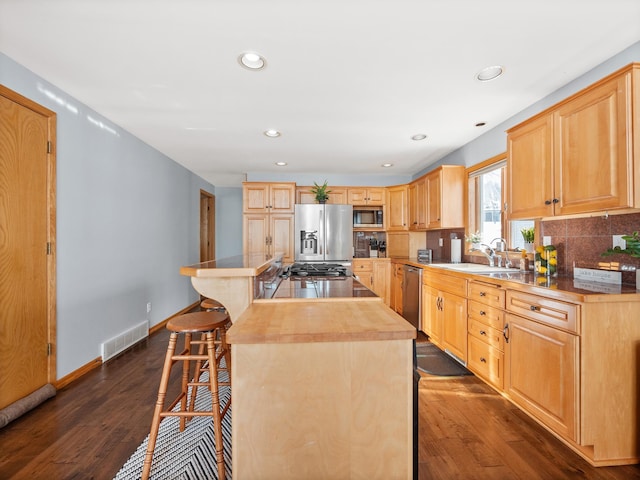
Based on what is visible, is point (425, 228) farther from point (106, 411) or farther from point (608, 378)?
point (106, 411)

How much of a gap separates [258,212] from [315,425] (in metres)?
4.18

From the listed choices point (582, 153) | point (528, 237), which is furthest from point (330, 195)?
point (582, 153)

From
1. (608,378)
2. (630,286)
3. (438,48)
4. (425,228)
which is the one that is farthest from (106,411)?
(425,228)

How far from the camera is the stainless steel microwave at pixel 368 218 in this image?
210 inches

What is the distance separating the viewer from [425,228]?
14.5 ft

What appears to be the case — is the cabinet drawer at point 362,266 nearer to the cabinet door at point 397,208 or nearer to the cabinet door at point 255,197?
the cabinet door at point 397,208

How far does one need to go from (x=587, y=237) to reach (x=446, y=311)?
136 centimetres

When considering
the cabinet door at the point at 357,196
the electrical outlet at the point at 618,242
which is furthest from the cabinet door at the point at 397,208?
the electrical outlet at the point at 618,242

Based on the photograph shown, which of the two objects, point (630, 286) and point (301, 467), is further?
point (630, 286)

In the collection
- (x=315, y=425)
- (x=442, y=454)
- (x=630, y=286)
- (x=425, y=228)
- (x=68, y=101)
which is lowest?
(x=442, y=454)

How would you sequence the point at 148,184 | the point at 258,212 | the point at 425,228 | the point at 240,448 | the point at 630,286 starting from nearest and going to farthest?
the point at 240,448 → the point at 630,286 → the point at 148,184 → the point at 425,228 → the point at 258,212

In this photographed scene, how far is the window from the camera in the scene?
3135 millimetres

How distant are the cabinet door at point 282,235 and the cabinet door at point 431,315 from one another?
218cm

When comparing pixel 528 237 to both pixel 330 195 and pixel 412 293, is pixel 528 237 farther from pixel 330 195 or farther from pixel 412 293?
pixel 330 195
